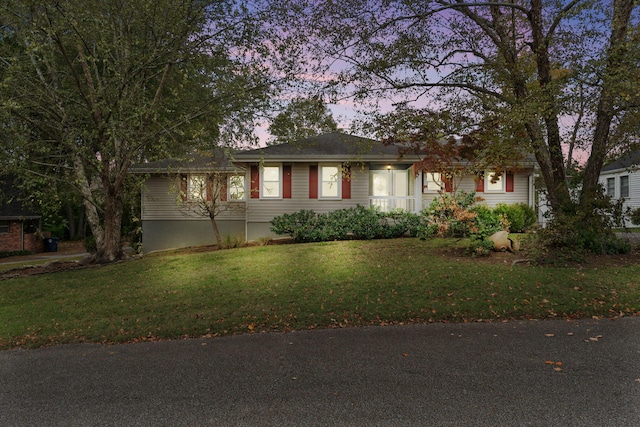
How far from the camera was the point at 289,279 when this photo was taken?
8.34 metres

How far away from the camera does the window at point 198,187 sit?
14.1 metres

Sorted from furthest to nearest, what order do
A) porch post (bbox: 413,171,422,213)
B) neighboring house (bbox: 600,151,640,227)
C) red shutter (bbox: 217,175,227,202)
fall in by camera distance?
neighboring house (bbox: 600,151,640,227) → porch post (bbox: 413,171,422,213) → red shutter (bbox: 217,175,227,202)

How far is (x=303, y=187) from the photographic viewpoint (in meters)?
15.5

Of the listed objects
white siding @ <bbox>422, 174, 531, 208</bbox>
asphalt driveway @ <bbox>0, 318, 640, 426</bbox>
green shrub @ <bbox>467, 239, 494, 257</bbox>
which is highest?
white siding @ <bbox>422, 174, 531, 208</bbox>

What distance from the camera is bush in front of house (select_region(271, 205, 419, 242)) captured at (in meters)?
13.4

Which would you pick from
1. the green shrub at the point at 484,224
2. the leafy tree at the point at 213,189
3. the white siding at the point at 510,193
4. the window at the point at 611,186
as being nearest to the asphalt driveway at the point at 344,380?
the green shrub at the point at 484,224

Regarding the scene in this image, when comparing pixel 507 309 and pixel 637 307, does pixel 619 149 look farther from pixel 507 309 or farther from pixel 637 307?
pixel 507 309

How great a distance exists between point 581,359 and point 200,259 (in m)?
9.78

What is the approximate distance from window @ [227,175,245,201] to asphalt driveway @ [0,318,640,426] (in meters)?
11.1

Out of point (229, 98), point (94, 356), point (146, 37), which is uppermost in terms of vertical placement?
point (146, 37)

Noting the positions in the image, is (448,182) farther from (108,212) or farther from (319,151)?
(108,212)

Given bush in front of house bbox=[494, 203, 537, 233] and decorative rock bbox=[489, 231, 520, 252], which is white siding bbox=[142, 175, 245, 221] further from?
bush in front of house bbox=[494, 203, 537, 233]

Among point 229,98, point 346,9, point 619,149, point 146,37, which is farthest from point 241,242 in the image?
point 619,149

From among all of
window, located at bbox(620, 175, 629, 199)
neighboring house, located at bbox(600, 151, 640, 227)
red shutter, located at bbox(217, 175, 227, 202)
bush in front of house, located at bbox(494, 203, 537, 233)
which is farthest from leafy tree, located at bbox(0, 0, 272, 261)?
window, located at bbox(620, 175, 629, 199)
